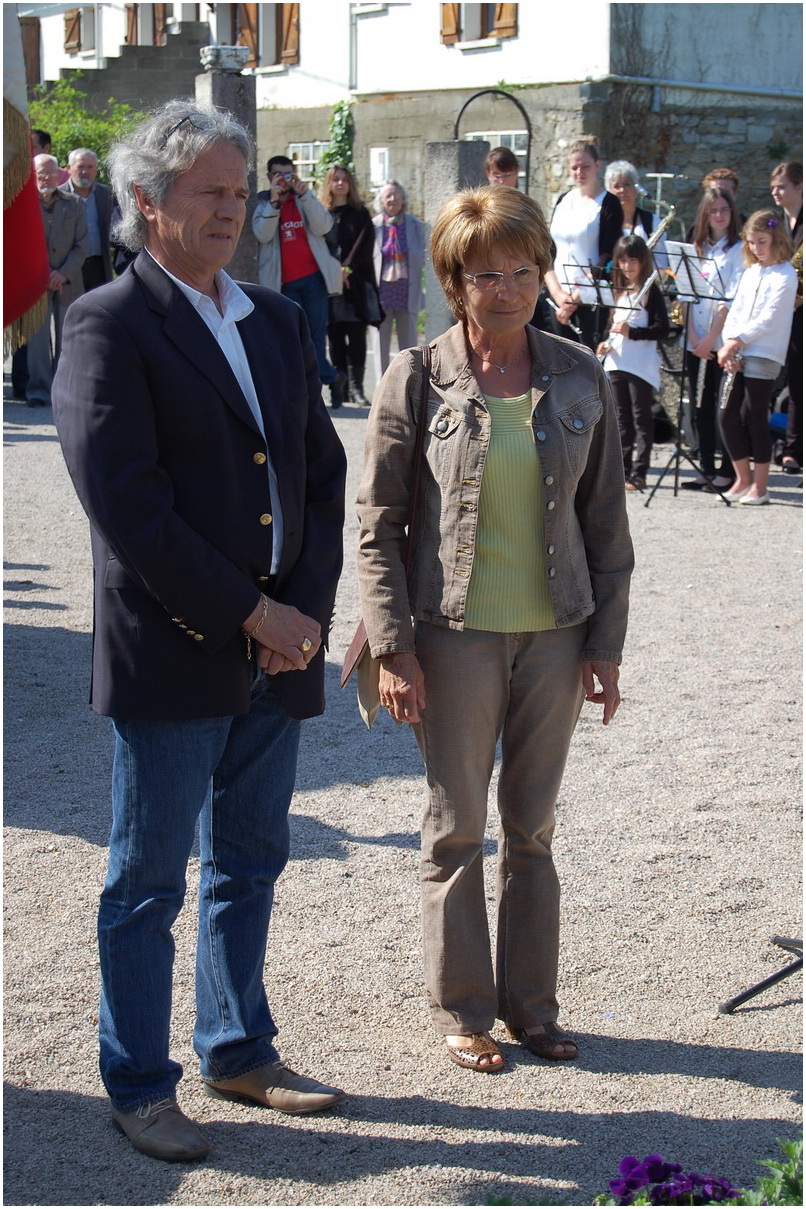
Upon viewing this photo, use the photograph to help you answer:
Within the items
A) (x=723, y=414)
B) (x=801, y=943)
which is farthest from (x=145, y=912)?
(x=723, y=414)

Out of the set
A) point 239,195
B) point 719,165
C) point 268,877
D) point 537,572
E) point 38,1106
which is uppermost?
point 719,165

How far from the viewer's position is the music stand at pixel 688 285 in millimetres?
10445

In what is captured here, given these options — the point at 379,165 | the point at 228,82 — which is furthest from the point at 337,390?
the point at 379,165

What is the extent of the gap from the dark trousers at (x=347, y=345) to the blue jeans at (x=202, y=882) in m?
11.7

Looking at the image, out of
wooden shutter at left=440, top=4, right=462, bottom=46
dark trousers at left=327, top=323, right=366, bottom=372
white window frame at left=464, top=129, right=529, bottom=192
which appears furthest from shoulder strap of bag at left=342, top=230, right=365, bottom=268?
wooden shutter at left=440, top=4, right=462, bottom=46

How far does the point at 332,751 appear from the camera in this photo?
5.68 m

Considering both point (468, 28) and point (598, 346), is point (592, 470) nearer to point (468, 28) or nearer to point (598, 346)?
point (598, 346)

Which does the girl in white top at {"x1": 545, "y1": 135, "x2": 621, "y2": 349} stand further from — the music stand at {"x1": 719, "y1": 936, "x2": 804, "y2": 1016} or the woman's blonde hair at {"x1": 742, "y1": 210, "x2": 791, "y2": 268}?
the music stand at {"x1": 719, "y1": 936, "x2": 804, "y2": 1016}

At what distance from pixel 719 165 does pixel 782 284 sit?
12.0 meters

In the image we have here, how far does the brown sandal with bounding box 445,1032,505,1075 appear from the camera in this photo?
342cm

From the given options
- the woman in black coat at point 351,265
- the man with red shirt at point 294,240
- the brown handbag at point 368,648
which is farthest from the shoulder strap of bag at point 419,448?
the woman in black coat at point 351,265

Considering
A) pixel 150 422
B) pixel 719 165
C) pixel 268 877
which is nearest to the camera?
pixel 150 422

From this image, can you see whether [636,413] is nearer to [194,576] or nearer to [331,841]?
[331,841]

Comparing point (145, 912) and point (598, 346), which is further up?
point (598, 346)
